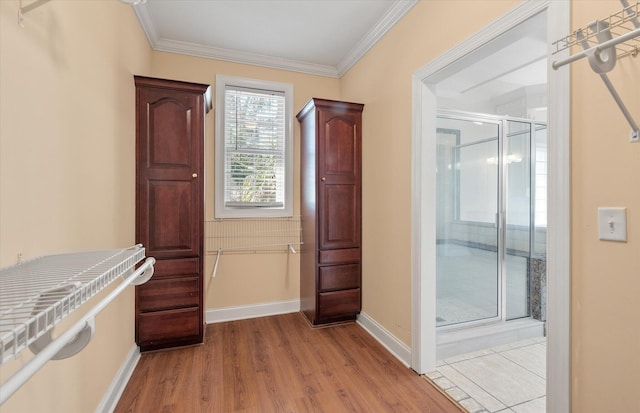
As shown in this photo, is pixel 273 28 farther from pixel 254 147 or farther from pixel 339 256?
pixel 339 256

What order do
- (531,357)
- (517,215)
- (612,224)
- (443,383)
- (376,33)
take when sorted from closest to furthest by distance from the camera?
(612,224) → (443,383) → (531,357) → (376,33) → (517,215)

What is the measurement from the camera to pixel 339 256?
2.85 m

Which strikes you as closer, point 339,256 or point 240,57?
point 339,256

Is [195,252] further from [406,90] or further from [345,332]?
[406,90]

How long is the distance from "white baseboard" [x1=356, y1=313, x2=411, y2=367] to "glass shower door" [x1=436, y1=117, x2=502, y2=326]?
69 cm

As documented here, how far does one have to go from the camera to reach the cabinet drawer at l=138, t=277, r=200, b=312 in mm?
2281

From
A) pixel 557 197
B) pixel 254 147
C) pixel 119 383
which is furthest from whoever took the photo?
pixel 254 147

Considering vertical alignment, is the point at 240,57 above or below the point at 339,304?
above

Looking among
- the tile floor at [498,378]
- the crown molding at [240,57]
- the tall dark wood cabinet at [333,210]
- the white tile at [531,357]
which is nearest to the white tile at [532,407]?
the tile floor at [498,378]

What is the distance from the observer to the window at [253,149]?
3.05m

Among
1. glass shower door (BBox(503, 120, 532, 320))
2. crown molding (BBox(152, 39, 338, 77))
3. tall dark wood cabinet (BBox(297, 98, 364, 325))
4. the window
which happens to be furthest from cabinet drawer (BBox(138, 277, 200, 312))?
glass shower door (BBox(503, 120, 532, 320))

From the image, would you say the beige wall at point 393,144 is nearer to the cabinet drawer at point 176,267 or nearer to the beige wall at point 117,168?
the beige wall at point 117,168

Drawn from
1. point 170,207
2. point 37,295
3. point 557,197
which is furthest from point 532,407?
point 170,207

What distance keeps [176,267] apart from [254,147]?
4.78 ft
